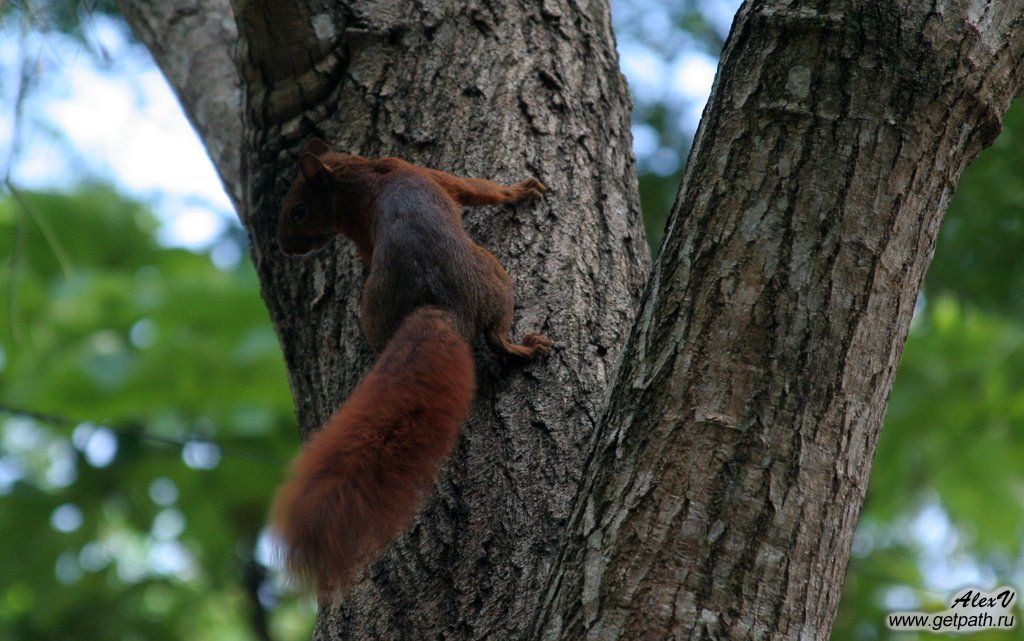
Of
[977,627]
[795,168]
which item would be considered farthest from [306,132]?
[977,627]

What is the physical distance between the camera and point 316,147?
2.99 metres

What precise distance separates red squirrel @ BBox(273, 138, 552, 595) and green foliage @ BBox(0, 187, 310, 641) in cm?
237

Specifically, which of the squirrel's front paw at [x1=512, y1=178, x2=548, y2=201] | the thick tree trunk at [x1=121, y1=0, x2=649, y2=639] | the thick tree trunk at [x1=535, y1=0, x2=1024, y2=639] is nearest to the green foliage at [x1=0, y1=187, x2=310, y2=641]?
the thick tree trunk at [x1=121, y1=0, x2=649, y2=639]

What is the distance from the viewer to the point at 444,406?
84.7 inches

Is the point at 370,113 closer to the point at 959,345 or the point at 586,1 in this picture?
the point at 586,1

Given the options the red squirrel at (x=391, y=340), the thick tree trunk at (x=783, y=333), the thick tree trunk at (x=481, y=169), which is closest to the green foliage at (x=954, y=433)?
the thick tree trunk at (x=481, y=169)

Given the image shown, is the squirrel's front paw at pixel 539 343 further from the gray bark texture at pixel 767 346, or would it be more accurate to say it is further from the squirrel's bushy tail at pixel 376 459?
the gray bark texture at pixel 767 346

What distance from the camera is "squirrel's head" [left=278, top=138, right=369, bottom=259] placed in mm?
2975

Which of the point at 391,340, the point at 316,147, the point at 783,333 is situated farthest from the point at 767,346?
the point at 316,147

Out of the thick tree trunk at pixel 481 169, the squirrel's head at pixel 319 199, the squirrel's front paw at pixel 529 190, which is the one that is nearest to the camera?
the thick tree trunk at pixel 481 169

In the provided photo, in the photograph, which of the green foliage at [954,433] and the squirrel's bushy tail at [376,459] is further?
the green foliage at [954,433]

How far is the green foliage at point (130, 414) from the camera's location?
5184 millimetres

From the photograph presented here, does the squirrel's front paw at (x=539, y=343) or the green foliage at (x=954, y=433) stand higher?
the green foliage at (x=954, y=433)

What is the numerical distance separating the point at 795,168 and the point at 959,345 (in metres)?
3.83
